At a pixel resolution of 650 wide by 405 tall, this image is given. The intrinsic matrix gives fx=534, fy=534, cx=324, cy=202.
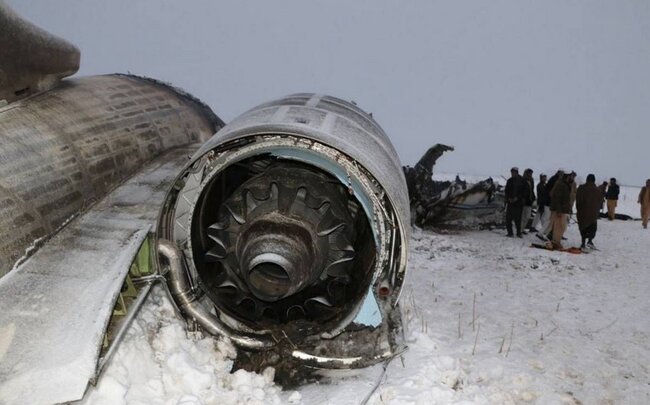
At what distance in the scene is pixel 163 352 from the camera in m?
4.93

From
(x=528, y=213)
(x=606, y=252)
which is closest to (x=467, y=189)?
(x=528, y=213)

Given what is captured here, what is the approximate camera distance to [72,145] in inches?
236

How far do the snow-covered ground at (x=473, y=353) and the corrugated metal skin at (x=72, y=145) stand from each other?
4.49 ft

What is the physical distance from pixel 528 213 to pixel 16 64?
37.8 feet

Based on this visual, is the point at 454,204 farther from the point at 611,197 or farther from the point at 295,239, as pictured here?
the point at 295,239

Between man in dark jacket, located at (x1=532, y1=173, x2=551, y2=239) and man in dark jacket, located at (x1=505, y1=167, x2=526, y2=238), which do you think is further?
man in dark jacket, located at (x1=532, y1=173, x2=551, y2=239)

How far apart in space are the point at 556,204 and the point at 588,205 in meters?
0.64

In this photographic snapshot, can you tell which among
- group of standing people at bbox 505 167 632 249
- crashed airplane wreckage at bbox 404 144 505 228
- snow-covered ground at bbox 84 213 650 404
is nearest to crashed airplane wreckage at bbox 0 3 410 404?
snow-covered ground at bbox 84 213 650 404

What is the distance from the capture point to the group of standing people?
11438 millimetres

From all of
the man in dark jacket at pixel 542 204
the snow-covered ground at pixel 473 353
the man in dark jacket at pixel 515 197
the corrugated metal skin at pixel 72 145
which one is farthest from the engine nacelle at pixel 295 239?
the man in dark jacket at pixel 542 204

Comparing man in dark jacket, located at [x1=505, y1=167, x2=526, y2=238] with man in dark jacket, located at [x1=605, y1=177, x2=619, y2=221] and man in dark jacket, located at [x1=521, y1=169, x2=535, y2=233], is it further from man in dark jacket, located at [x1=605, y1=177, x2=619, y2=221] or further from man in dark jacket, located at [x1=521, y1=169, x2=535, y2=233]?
man in dark jacket, located at [x1=605, y1=177, x2=619, y2=221]

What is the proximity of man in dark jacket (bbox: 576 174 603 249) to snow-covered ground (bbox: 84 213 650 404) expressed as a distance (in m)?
2.25

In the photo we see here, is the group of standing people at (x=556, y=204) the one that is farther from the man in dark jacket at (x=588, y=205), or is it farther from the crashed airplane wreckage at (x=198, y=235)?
the crashed airplane wreckage at (x=198, y=235)

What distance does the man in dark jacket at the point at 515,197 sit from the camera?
1261 centimetres
